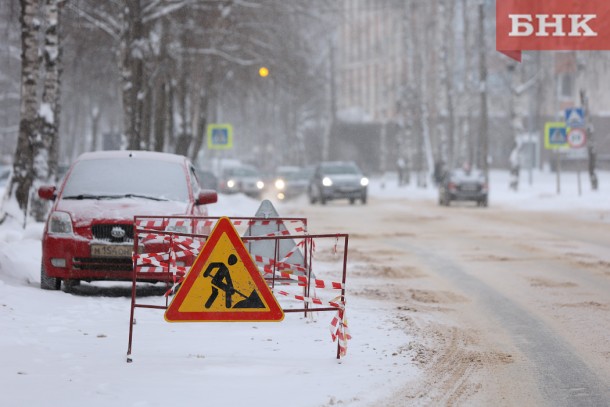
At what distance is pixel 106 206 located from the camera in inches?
502

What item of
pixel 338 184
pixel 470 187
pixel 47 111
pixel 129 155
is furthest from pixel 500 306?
pixel 338 184

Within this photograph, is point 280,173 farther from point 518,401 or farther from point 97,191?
point 518,401

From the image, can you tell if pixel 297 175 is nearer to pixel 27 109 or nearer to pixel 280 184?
pixel 280 184

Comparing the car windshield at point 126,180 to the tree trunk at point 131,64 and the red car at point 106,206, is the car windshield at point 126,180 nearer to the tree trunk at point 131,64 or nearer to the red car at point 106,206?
the red car at point 106,206

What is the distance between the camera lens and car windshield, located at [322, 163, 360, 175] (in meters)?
45.5

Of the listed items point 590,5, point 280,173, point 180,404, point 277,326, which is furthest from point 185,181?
point 280,173

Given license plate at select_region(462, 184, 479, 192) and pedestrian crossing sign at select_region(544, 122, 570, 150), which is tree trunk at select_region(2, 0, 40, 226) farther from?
license plate at select_region(462, 184, 479, 192)

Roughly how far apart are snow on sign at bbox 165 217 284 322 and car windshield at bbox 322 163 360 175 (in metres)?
37.2

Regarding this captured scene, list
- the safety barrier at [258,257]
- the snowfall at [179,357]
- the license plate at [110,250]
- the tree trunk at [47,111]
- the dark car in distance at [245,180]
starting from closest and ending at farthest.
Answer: the snowfall at [179,357] < the safety barrier at [258,257] < the license plate at [110,250] < the tree trunk at [47,111] < the dark car in distance at [245,180]

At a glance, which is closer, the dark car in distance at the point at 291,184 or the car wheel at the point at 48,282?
the car wheel at the point at 48,282

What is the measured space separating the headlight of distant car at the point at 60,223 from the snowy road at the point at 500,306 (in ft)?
10.9

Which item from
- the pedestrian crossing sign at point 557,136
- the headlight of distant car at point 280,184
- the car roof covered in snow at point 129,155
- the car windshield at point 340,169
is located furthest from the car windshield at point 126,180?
the headlight of distant car at point 280,184

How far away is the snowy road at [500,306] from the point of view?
7637mm

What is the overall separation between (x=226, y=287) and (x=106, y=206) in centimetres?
487
